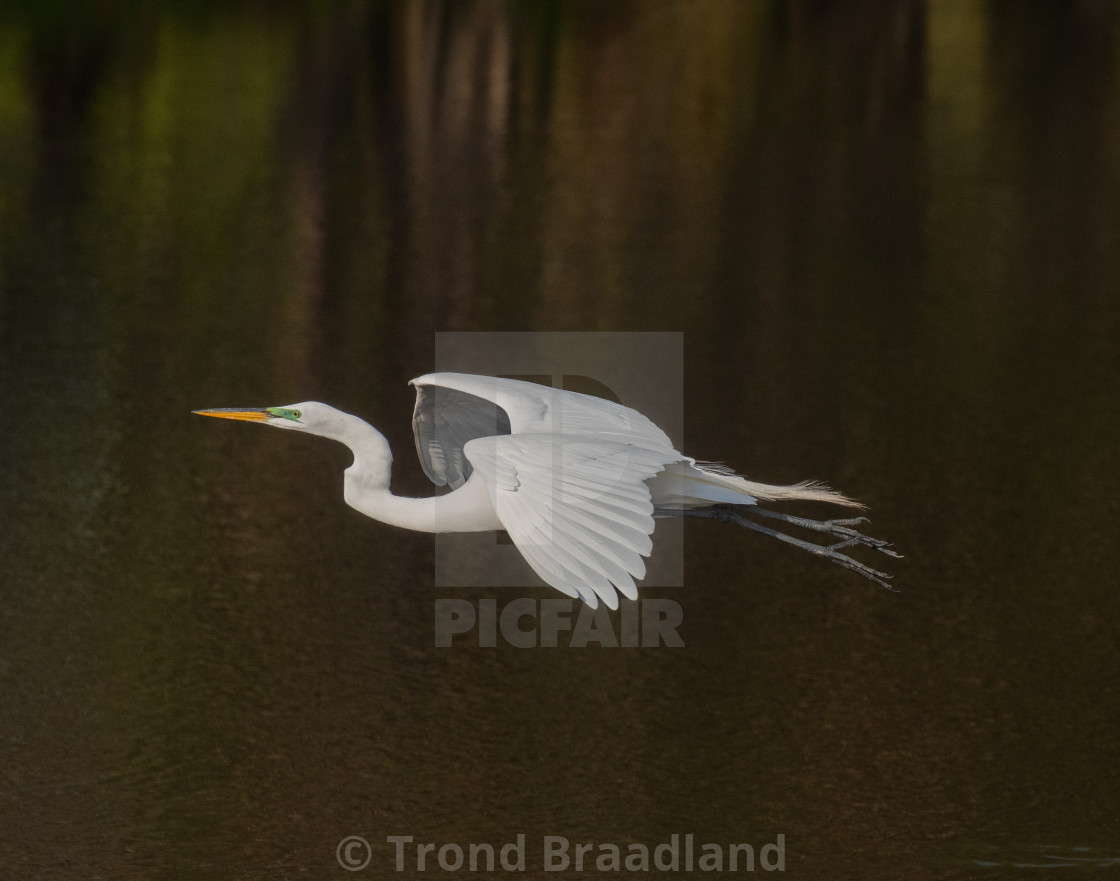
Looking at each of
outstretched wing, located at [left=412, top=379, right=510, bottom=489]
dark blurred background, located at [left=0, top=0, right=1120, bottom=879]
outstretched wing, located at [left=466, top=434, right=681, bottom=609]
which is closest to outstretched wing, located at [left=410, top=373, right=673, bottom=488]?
outstretched wing, located at [left=412, top=379, right=510, bottom=489]

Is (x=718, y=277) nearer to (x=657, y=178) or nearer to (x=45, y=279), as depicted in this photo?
(x=657, y=178)

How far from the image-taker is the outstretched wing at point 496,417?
4.29 meters

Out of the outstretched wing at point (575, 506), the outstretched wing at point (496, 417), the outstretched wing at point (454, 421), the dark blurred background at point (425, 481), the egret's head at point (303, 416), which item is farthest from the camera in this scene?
the dark blurred background at point (425, 481)

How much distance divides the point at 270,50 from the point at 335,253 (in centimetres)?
965

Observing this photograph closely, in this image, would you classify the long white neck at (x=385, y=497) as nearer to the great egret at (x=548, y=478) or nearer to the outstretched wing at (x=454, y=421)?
the great egret at (x=548, y=478)

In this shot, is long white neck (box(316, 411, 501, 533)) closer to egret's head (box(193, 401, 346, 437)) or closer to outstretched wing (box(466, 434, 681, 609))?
egret's head (box(193, 401, 346, 437))

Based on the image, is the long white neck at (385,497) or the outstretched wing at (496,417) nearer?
the outstretched wing at (496,417)

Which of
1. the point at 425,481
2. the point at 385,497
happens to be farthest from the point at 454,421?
the point at 425,481

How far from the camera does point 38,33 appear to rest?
2270 centimetres

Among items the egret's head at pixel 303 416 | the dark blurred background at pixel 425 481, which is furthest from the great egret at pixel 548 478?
the dark blurred background at pixel 425 481

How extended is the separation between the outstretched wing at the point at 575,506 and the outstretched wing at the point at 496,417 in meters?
0.37

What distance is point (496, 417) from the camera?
479 centimetres

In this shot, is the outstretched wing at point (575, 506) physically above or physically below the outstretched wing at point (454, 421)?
below

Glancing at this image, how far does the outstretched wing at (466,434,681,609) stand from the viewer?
3.22 m
